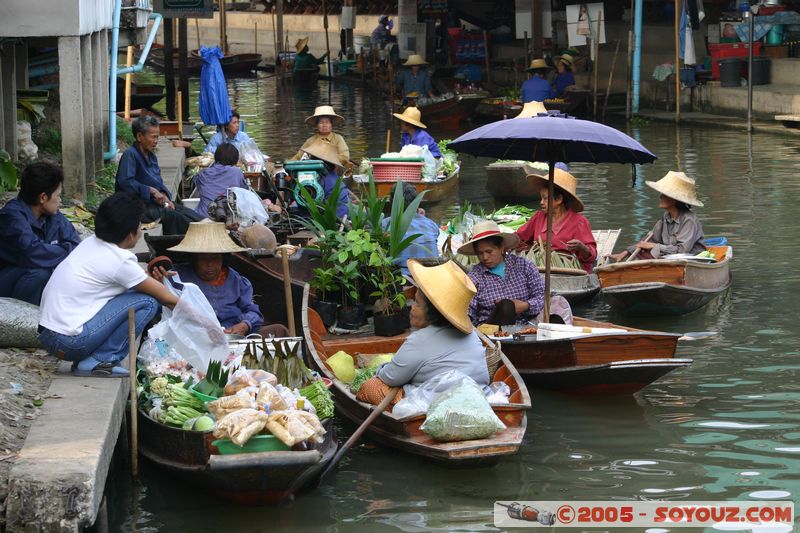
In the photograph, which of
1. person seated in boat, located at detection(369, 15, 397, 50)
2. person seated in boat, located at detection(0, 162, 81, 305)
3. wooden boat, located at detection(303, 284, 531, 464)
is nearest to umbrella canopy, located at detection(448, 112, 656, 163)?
wooden boat, located at detection(303, 284, 531, 464)

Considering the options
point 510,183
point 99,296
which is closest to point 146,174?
point 99,296

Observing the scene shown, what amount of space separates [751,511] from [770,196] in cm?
988

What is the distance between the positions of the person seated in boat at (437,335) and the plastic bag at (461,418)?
1.07ft

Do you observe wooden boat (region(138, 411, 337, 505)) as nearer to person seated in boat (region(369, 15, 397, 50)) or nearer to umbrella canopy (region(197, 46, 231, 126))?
umbrella canopy (region(197, 46, 231, 126))

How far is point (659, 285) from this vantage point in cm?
948

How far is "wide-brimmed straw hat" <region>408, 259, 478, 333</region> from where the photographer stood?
21.2 feet

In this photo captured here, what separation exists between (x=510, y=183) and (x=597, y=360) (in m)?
8.38

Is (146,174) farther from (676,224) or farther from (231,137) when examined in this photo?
(676,224)

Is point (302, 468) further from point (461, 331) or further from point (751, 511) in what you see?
point (751, 511)

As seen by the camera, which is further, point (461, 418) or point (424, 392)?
point (424, 392)

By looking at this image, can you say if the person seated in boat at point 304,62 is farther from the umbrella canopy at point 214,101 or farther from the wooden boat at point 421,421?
the wooden boat at point 421,421

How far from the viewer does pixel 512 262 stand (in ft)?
26.9

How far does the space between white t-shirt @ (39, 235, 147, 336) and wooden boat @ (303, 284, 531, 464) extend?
1.29 m

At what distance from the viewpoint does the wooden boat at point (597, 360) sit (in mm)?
7379
